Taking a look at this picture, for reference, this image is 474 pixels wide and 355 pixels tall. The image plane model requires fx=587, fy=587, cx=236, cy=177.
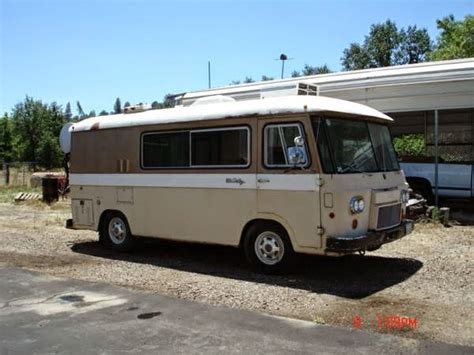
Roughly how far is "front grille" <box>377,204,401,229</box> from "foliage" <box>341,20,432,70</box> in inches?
1778

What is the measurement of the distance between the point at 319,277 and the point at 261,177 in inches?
65.5

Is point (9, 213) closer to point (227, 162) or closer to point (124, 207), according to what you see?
point (124, 207)

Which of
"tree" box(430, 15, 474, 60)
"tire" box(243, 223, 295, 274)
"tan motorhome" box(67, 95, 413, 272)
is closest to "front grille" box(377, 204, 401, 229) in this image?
"tan motorhome" box(67, 95, 413, 272)

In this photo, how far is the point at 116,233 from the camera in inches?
437

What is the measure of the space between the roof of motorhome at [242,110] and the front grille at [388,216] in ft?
4.55

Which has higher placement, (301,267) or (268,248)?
(268,248)

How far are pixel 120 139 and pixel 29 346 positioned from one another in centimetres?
549

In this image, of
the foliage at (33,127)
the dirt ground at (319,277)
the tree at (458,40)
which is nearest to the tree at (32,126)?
the foliage at (33,127)

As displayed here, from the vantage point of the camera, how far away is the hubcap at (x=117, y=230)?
35.9 feet

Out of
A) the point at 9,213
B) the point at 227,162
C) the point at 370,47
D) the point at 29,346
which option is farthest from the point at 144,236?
the point at 370,47

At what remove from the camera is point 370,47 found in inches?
2090

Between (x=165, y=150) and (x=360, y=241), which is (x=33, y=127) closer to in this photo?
(x=165, y=150)

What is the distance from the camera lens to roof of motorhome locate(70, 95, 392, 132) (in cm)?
815
